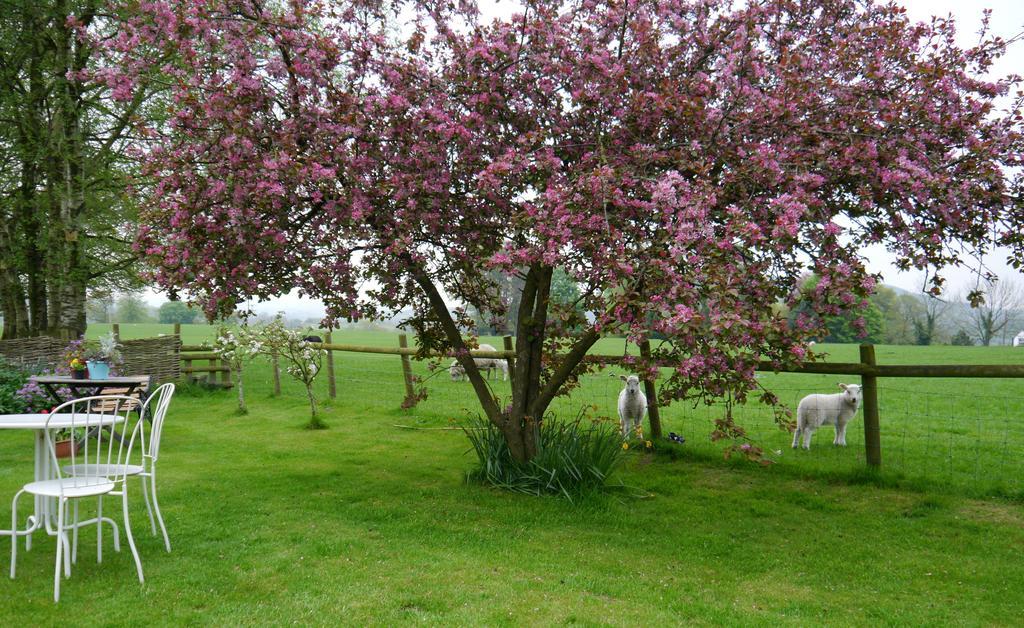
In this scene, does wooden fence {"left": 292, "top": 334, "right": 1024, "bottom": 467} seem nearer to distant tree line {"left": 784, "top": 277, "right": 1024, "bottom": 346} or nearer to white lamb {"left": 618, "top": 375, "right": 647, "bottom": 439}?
white lamb {"left": 618, "top": 375, "right": 647, "bottom": 439}

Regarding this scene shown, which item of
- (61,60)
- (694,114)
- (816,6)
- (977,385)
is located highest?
(61,60)

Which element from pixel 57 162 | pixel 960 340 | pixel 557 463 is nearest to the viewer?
pixel 557 463

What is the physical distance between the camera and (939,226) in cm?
464

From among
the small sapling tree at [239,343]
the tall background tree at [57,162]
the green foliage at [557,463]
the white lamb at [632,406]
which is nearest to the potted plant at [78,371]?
the small sapling tree at [239,343]

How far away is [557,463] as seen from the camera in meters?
6.20

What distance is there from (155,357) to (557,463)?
1150cm

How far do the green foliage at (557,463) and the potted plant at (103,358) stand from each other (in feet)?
20.6

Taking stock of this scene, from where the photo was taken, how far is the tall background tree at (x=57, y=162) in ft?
39.7

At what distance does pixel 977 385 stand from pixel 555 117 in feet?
54.7

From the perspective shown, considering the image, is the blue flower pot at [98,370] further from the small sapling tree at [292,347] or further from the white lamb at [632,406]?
the white lamb at [632,406]

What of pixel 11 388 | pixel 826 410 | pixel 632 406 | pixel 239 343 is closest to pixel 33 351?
pixel 11 388

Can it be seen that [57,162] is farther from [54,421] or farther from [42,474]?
[54,421]

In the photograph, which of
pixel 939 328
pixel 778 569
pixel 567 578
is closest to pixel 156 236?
pixel 567 578

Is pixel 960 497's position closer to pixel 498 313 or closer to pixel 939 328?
pixel 498 313
